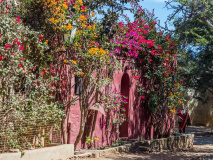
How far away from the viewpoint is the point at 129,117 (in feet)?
40.2

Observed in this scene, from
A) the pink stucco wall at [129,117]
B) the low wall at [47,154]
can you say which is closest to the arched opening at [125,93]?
the pink stucco wall at [129,117]

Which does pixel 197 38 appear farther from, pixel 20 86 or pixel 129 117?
pixel 20 86

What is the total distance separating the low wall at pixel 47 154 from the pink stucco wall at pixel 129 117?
1425 mm

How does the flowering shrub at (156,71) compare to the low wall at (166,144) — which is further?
the flowering shrub at (156,71)

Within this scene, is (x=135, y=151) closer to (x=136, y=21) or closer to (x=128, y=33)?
(x=128, y=33)

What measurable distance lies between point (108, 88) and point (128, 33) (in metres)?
2.09

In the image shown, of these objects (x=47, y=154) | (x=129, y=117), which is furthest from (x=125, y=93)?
(x=47, y=154)

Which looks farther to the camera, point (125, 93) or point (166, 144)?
point (125, 93)

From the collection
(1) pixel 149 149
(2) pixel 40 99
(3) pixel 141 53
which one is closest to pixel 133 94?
(3) pixel 141 53

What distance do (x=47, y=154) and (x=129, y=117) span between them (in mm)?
5324

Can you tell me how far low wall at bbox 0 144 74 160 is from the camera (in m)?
6.62

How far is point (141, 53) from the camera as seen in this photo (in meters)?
12.7

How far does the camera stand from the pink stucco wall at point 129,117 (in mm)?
9656

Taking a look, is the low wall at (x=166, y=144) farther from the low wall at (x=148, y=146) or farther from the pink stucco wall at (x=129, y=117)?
the pink stucco wall at (x=129, y=117)
